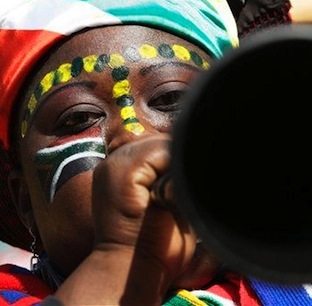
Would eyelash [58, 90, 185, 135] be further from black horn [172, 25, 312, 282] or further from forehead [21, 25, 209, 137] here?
black horn [172, 25, 312, 282]

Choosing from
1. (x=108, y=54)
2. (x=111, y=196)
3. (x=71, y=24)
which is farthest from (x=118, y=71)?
(x=111, y=196)

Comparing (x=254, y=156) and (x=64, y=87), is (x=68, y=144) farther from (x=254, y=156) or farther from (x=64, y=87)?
(x=254, y=156)

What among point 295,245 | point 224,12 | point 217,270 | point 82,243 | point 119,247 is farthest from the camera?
point 224,12

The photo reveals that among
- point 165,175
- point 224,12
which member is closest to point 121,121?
point 224,12

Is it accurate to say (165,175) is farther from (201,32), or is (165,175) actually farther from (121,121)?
(201,32)

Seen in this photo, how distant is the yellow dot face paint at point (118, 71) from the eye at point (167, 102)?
4cm

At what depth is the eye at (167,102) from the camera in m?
1.62

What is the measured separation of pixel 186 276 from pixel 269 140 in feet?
2.10

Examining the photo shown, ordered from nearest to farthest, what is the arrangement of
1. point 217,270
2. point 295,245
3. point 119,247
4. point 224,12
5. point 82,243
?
point 295,245 < point 119,247 < point 82,243 < point 217,270 < point 224,12

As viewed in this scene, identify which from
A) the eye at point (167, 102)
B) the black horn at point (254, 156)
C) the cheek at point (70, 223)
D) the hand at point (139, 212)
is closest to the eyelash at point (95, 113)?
the eye at point (167, 102)

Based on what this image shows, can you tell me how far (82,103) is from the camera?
1.63m

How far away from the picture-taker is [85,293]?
116 cm

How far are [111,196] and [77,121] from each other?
56 centimetres

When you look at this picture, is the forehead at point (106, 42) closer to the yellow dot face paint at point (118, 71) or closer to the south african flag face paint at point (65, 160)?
the yellow dot face paint at point (118, 71)
